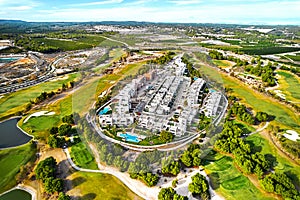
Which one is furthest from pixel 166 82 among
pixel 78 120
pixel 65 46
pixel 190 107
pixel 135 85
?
pixel 65 46

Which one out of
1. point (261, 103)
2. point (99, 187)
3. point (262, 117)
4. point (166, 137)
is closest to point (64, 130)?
point (99, 187)

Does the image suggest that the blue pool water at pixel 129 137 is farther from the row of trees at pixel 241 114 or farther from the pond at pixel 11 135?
the row of trees at pixel 241 114

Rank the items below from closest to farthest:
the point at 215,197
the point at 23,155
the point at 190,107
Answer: the point at 215,197
the point at 23,155
the point at 190,107

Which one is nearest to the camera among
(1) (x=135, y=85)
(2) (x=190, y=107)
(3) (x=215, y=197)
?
(3) (x=215, y=197)

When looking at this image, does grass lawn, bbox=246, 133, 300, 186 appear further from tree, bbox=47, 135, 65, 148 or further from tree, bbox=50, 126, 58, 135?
tree, bbox=50, 126, 58, 135

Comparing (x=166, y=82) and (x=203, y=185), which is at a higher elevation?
(x=166, y=82)

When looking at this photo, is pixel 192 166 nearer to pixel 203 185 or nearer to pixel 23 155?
pixel 203 185
